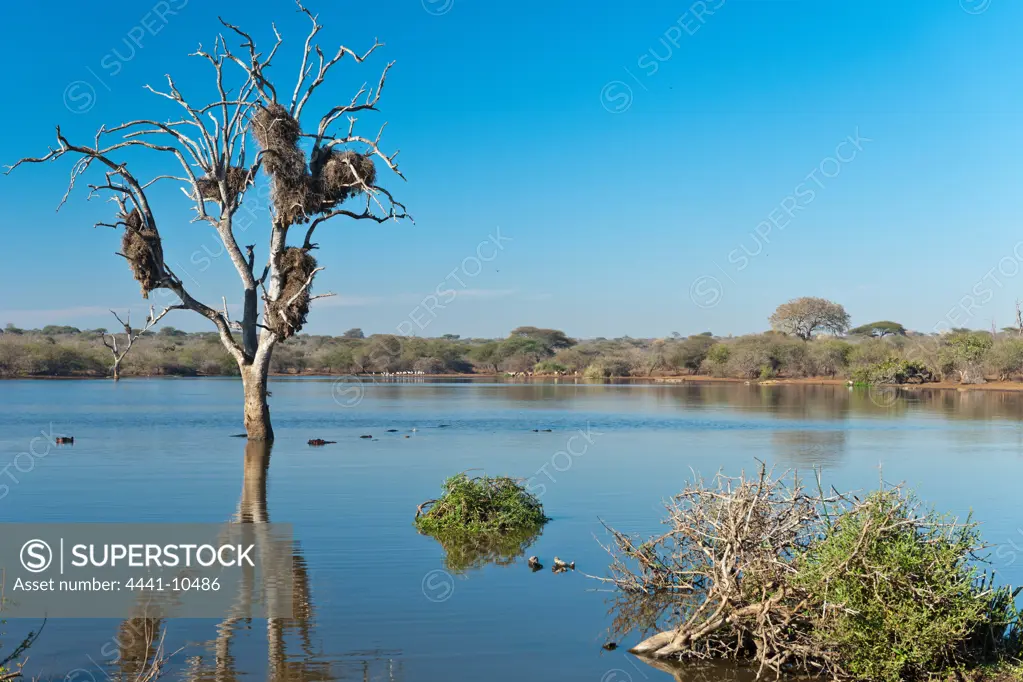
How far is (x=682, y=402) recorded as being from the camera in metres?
39.6

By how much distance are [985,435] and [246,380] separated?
18.2 m

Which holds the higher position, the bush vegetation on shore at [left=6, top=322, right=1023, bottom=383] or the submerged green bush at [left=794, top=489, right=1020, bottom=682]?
the bush vegetation on shore at [left=6, top=322, right=1023, bottom=383]

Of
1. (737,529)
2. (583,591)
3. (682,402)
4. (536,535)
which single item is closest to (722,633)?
(737,529)

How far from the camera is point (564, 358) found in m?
85.7

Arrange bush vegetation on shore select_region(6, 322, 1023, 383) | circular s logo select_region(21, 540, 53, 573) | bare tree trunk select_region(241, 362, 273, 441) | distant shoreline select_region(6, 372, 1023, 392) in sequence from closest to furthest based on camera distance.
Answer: circular s logo select_region(21, 540, 53, 573)
bare tree trunk select_region(241, 362, 273, 441)
distant shoreline select_region(6, 372, 1023, 392)
bush vegetation on shore select_region(6, 322, 1023, 383)

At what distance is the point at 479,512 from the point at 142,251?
970cm

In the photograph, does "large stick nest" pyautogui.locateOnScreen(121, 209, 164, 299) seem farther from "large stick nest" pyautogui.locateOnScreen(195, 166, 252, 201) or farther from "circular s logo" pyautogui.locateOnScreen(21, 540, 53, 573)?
"circular s logo" pyautogui.locateOnScreen(21, 540, 53, 573)

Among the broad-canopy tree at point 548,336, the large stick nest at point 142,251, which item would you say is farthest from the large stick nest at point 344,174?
the broad-canopy tree at point 548,336

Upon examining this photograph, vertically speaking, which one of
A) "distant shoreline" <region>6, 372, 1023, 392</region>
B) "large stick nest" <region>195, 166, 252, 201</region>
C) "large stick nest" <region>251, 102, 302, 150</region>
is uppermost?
"large stick nest" <region>251, 102, 302, 150</region>

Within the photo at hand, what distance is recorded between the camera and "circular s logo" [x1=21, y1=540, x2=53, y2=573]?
8938 mm

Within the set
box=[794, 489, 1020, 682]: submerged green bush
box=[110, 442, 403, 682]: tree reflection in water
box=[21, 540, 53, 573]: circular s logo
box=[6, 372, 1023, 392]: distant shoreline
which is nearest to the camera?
box=[794, 489, 1020, 682]: submerged green bush

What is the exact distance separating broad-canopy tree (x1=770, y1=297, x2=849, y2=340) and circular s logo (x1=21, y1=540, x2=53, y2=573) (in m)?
94.0

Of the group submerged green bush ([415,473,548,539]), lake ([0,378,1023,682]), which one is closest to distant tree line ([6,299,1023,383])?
lake ([0,378,1023,682])

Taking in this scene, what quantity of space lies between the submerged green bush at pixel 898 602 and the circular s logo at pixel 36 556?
22.3ft
